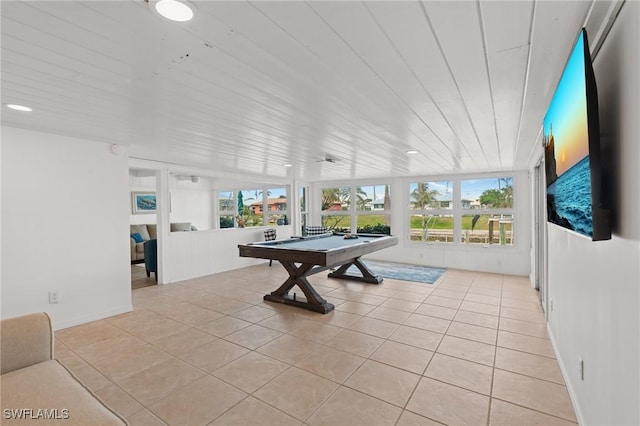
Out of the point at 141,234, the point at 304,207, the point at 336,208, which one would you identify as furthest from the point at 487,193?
the point at 141,234

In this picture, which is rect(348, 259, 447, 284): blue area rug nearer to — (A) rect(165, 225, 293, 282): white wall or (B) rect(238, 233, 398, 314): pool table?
(B) rect(238, 233, 398, 314): pool table

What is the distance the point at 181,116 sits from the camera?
2.65 meters

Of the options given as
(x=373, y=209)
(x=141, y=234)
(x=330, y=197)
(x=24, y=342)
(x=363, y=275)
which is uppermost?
(x=330, y=197)

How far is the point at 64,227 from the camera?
3.34 m

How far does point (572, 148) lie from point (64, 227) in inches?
174

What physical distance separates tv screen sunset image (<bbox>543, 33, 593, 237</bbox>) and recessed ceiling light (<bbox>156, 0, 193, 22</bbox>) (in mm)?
1513

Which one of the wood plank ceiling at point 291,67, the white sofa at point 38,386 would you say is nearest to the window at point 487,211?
the wood plank ceiling at point 291,67

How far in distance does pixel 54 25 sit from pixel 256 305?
3482 millimetres

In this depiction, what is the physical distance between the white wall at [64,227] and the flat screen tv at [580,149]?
4350mm

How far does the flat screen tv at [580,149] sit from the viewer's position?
1.08m

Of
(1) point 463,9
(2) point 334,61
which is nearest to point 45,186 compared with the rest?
(2) point 334,61

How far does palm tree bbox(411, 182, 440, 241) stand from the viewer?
7094 millimetres

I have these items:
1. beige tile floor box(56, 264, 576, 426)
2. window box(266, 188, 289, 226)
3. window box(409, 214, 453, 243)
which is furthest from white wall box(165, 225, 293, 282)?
window box(409, 214, 453, 243)

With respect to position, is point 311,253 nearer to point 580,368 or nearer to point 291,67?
point 291,67
